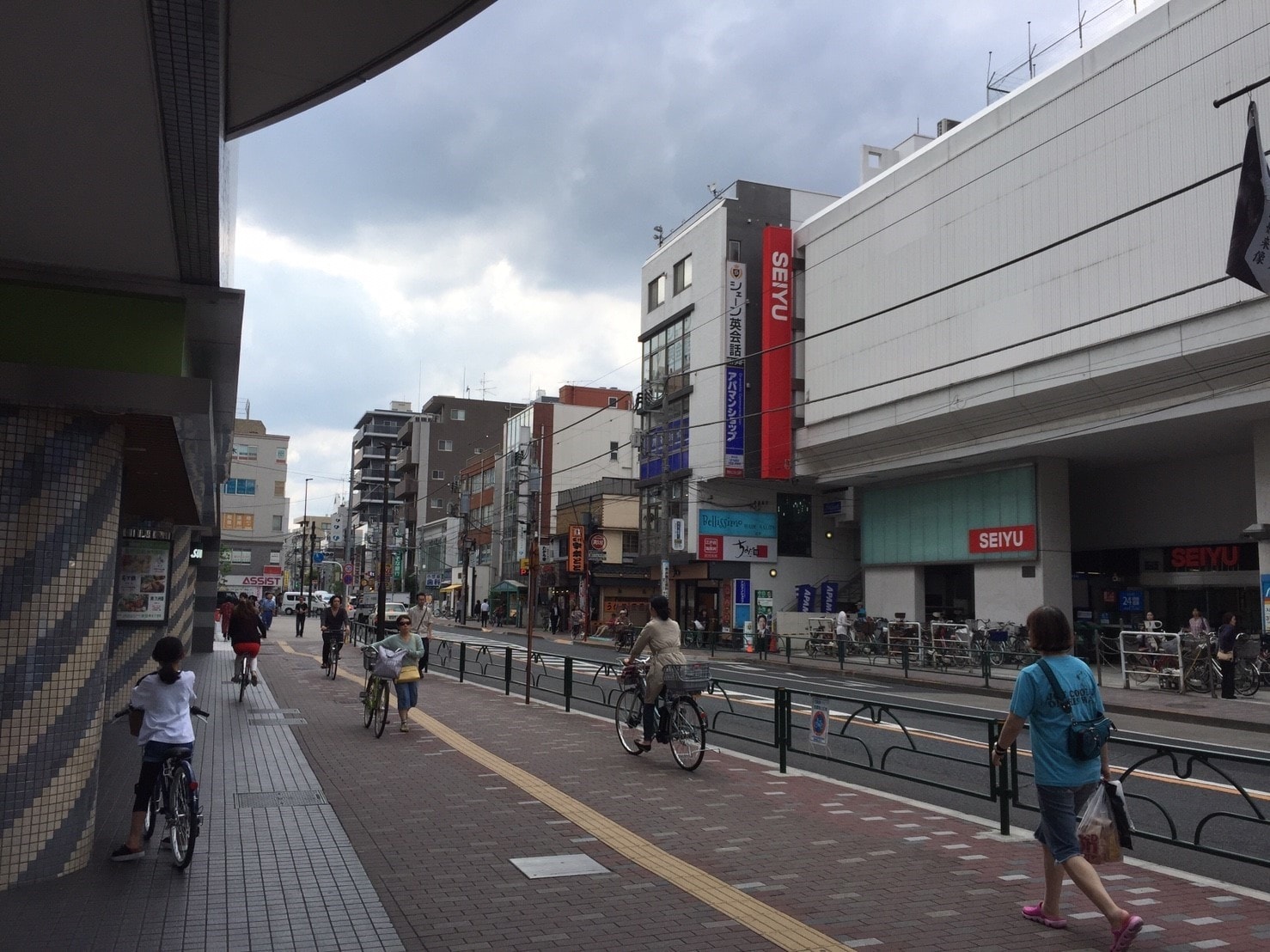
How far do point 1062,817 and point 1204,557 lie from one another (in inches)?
1232

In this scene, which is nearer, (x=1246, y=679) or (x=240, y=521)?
(x=1246, y=679)

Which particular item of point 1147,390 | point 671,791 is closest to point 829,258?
point 1147,390

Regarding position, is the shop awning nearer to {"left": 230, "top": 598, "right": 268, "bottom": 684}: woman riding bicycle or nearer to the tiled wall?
{"left": 230, "top": 598, "right": 268, "bottom": 684}: woman riding bicycle

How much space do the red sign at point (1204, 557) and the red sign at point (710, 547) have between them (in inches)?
713

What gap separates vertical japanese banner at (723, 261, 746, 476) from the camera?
43250 mm

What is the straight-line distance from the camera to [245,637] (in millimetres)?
16969

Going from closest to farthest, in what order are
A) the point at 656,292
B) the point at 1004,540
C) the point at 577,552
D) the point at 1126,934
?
the point at 1126,934
the point at 1004,540
the point at 656,292
the point at 577,552

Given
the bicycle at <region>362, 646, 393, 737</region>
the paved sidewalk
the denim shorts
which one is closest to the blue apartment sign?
the paved sidewalk

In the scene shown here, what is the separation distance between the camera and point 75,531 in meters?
6.59

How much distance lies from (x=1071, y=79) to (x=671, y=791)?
2623 centimetres

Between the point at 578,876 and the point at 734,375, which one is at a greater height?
the point at 734,375

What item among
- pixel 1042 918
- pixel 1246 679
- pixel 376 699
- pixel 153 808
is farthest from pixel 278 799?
pixel 1246 679

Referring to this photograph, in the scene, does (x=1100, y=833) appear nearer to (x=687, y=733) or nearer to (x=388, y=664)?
(x=687, y=733)

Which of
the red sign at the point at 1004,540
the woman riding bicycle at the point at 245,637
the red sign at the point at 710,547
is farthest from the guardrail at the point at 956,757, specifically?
the red sign at the point at 710,547
